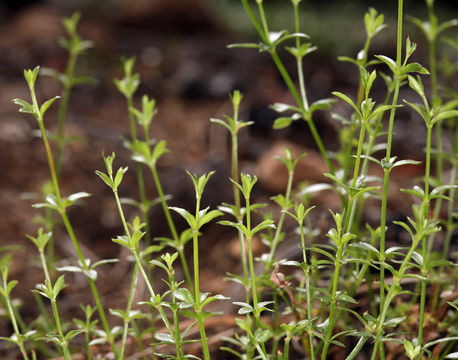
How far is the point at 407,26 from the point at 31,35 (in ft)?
11.8

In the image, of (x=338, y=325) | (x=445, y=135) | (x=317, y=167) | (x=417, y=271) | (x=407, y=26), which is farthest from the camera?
(x=407, y=26)

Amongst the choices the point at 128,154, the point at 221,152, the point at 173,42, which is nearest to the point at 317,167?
→ the point at 221,152

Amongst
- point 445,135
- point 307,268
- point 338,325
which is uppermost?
point 307,268

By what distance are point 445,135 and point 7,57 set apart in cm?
336

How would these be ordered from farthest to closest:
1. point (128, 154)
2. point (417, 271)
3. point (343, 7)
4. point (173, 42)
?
point (343, 7) < point (173, 42) < point (128, 154) < point (417, 271)

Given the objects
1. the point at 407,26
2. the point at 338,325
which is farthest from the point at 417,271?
the point at 407,26

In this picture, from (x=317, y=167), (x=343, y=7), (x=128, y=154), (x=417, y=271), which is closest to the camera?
(x=417, y=271)

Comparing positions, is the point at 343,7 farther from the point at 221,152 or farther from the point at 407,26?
the point at 221,152

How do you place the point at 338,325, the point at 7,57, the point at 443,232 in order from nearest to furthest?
the point at 338,325
the point at 443,232
the point at 7,57

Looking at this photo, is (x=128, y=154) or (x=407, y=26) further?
(x=407, y=26)

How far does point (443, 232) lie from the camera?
1.70 m

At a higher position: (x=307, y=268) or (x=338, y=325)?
(x=307, y=268)

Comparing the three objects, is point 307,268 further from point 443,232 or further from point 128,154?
point 128,154

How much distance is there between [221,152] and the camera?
2.76 meters
